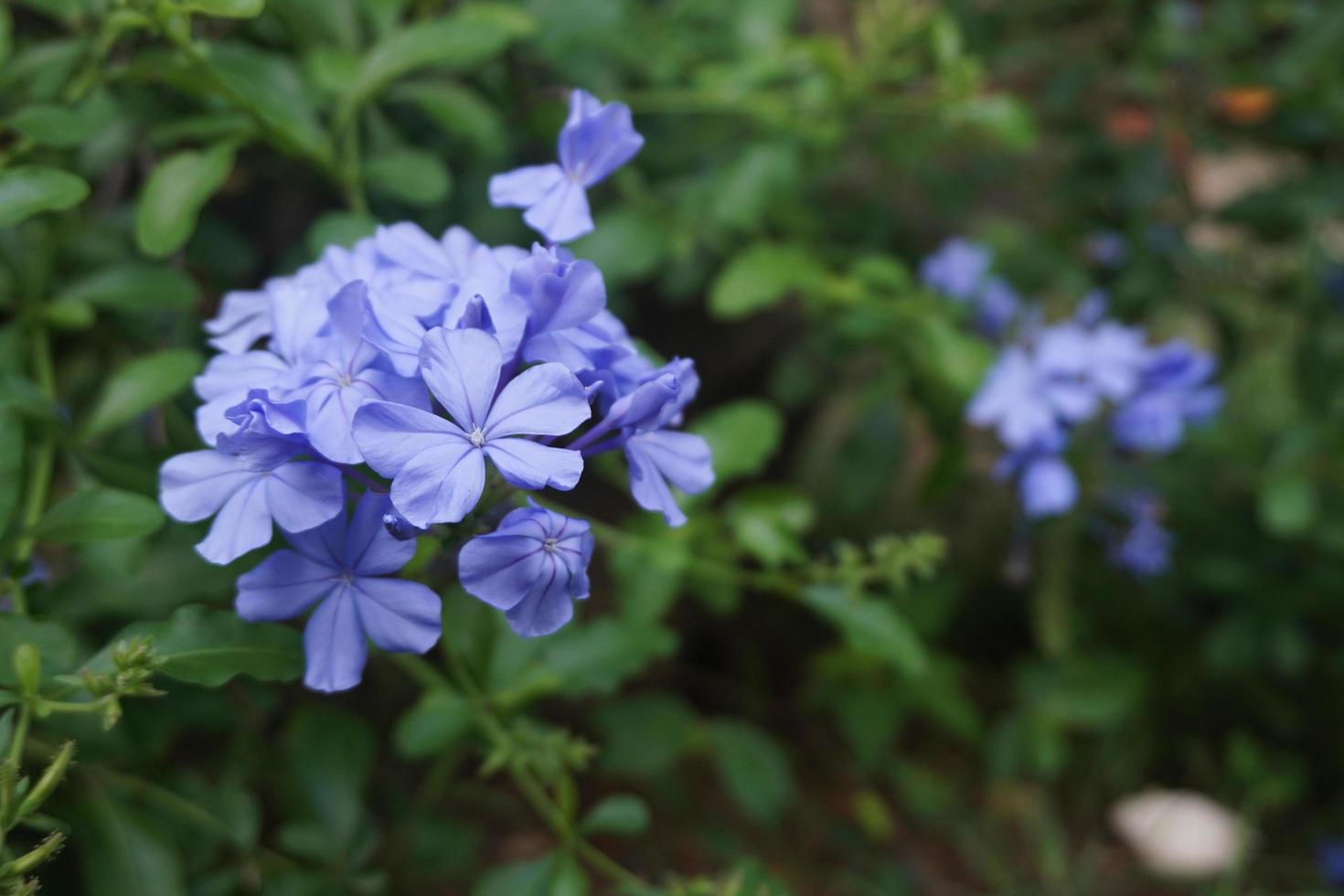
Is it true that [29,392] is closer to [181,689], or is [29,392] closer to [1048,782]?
[181,689]

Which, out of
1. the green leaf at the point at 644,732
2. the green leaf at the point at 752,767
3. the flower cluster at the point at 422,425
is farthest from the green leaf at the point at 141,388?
the green leaf at the point at 752,767

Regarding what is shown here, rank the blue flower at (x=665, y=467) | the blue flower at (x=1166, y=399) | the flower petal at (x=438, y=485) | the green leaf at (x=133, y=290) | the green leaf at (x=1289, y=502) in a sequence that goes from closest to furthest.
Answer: the flower petal at (x=438, y=485) < the blue flower at (x=665, y=467) < the green leaf at (x=133, y=290) < the blue flower at (x=1166, y=399) < the green leaf at (x=1289, y=502)

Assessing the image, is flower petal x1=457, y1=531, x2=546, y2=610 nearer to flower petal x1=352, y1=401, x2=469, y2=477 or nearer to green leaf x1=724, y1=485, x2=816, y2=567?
flower petal x1=352, y1=401, x2=469, y2=477

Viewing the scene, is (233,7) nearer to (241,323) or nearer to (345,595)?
(241,323)

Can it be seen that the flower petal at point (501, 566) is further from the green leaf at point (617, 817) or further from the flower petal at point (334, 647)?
the green leaf at point (617, 817)

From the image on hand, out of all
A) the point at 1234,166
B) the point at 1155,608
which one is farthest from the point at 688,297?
the point at 1234,166
